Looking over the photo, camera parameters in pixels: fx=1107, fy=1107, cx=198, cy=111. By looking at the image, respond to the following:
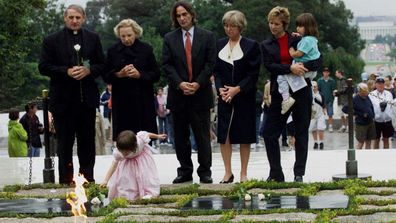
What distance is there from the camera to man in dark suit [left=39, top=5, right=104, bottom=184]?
13086 mm

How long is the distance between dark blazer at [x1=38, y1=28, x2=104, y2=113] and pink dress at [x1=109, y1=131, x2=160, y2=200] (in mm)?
1672

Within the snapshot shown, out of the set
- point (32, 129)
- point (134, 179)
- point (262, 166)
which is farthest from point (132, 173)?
point (32, 129)

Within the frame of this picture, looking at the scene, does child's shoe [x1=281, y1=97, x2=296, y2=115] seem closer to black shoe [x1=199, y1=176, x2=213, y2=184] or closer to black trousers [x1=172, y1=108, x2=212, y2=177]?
black trousers [x1=172, y1=108, x2=212, y2=177]

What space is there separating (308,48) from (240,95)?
39.6 inches

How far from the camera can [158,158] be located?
53.7 feet

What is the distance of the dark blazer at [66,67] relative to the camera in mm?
13102

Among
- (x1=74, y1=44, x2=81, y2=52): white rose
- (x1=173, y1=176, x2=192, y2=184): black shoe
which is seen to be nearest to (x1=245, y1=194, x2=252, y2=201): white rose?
(x1=173, y1=176, x2=192, y2=184): black shoe

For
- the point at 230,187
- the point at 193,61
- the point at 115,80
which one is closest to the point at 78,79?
the point at 115,80

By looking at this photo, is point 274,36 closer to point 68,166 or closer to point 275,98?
point 275,98

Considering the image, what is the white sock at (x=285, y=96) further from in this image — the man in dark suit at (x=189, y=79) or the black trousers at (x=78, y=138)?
the black trousers at (x=78, y=138)

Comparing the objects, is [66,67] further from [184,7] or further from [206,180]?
[206,180]

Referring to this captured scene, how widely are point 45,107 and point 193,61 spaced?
1983 mm

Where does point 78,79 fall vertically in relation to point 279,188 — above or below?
above

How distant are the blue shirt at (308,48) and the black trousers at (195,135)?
4.44 ft
